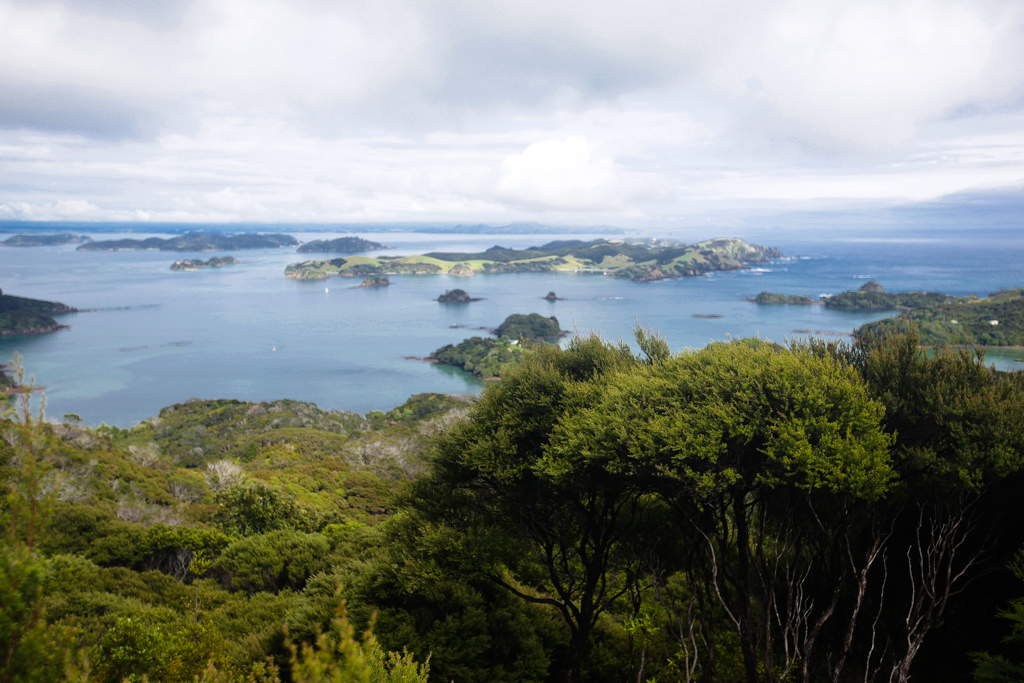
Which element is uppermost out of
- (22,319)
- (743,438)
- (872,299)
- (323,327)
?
(743,438)

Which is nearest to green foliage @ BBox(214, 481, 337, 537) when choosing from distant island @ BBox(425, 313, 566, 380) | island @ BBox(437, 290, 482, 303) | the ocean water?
the ocean water

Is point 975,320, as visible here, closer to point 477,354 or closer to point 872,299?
point 872,299

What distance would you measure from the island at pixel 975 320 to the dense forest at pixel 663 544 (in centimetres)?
8508

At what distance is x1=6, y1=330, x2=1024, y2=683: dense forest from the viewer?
9016 millimetres

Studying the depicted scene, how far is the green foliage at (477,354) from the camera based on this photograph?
320ft

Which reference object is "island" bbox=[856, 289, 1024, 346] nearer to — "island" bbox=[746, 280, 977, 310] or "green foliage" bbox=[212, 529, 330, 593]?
"island" bbox=[746, 280, 977, 310]

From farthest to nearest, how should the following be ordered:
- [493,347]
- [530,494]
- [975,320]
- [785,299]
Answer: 1. [785,299]
2. [493,347]
3. [975,320]
4. [530,494]

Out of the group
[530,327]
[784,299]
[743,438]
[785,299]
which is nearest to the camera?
[743,438]

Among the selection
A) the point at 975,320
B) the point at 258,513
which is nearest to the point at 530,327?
the point at 975,320

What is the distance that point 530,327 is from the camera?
374ft

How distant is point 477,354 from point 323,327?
164 ft

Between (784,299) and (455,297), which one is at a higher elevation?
(784,299)

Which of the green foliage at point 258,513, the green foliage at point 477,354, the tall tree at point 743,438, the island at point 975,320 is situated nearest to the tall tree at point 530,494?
the tall tree at point 743,438

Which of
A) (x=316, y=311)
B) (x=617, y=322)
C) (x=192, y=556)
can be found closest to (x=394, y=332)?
(x=316, y=311)
